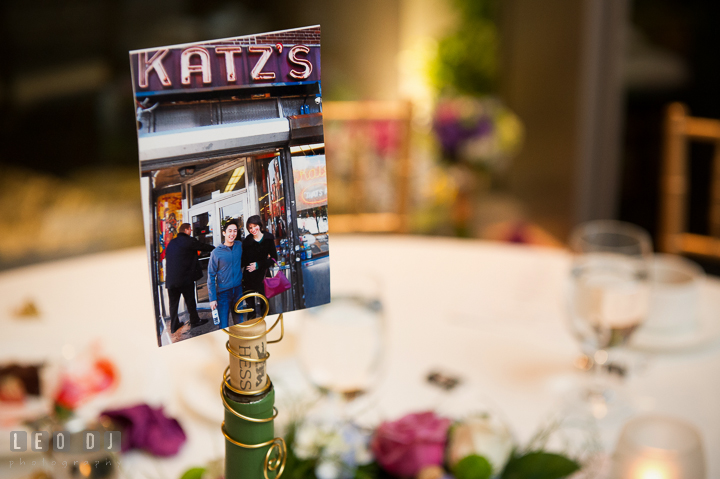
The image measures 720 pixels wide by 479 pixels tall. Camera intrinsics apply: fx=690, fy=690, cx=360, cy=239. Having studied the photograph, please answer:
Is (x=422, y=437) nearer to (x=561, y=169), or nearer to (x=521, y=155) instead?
(x=561, y=169)

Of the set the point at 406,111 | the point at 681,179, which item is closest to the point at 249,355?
the point at 406,111

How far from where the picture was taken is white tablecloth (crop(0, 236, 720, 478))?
78 cm

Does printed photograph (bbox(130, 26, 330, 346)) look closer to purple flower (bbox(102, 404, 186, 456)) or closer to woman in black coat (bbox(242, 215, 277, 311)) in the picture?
woman in black coat (bbox(242, 215, 277, 311))

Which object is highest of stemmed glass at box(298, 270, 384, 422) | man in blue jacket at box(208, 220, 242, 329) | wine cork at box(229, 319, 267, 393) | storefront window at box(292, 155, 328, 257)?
storefront window at box(292, 155, 328, 257)

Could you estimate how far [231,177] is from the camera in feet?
1.21

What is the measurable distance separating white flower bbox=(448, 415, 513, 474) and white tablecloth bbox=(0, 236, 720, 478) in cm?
16

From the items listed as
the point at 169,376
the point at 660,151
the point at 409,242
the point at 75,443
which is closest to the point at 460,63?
the point at 660,151

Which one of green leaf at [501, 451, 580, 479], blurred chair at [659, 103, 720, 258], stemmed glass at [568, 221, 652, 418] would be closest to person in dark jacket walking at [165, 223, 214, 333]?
green leaf at [501, 451, 580, 479]

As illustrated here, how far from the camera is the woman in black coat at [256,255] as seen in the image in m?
0.38

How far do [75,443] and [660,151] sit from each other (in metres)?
3.09

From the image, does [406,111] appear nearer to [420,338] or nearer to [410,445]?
[420,338]

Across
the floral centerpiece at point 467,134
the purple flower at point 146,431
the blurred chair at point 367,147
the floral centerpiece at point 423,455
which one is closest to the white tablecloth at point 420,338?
the purple flower at point 146,431

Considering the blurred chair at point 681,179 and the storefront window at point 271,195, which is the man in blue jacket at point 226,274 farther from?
the blurred chair at point 681,179

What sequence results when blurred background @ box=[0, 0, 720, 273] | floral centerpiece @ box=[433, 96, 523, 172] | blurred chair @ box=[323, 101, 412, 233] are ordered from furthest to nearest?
blurred background @ box=[0, 0, 720, 273]
floral centerpiece @ box=[433, 96, 523, 172]
blurred chair @ box=[323, 101, 412, 233]
